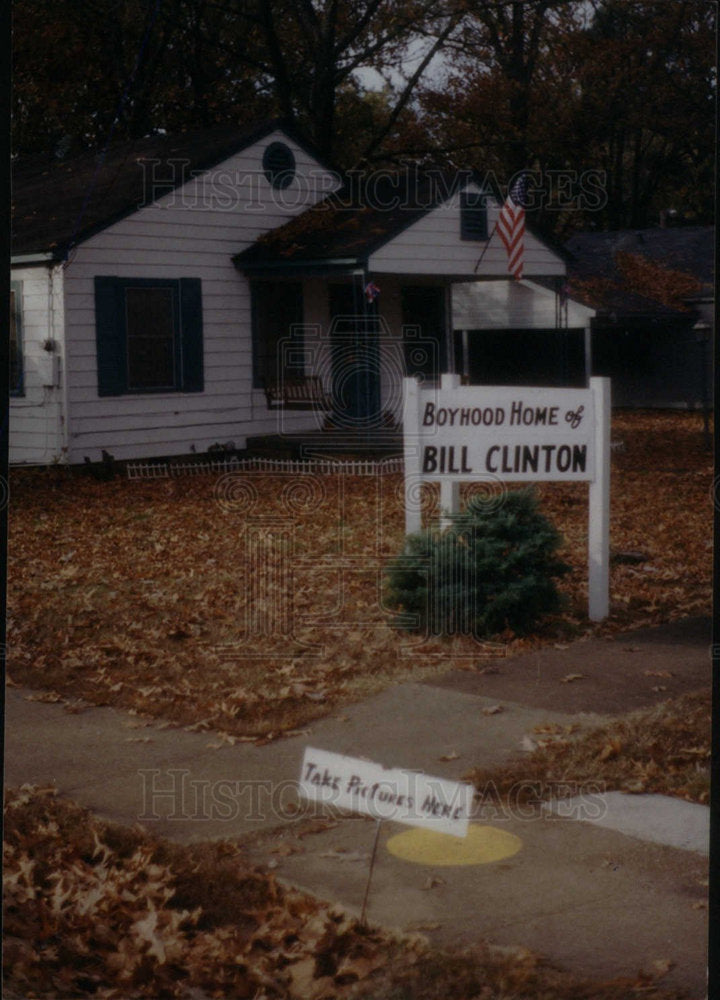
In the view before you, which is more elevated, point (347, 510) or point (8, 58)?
point (8, 58)

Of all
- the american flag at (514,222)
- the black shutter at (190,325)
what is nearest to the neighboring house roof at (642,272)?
the american flag at (514,222)

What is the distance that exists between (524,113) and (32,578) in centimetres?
454

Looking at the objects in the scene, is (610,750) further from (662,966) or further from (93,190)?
(93,190)

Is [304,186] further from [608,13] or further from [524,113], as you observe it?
[608,13]

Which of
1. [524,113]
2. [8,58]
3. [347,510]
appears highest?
[524,113]

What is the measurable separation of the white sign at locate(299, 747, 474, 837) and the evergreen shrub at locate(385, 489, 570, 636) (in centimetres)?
185

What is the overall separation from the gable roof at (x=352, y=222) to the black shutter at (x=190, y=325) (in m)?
0.51

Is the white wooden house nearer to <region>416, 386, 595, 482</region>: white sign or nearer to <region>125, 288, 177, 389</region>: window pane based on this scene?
<region>125, 288, 177, 389</region>: window pane

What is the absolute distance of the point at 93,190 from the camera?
1069 centimetres

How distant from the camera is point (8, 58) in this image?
7.23 ft

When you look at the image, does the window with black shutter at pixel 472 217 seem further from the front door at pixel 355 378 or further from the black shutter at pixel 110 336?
the black shutter at pixel 110 336

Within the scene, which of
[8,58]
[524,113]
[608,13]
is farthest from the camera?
[524,113]

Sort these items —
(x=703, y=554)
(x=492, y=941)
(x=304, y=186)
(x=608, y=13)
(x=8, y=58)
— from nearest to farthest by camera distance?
(x=8, y=58) → (x=492, y=941) → (x=608, y=13) → (x=703, y=554) → (x=304, y=186)

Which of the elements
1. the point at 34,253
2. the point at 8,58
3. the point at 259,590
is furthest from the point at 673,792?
the point at 34,253
